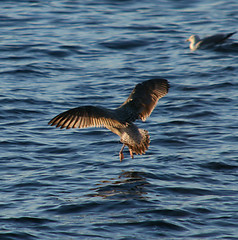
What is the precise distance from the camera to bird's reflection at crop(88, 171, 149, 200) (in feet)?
22.9

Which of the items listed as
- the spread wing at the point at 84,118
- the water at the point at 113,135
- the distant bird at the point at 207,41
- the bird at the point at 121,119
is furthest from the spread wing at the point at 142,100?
the distant bird at the point at 207,41

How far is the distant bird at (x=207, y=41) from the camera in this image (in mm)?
14875

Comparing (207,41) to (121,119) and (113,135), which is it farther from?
(121,119)

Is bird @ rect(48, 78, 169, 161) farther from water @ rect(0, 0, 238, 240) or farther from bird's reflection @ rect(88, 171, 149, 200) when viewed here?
water @ rect(0, 0, 238, 240)

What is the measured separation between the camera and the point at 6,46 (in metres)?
15.5

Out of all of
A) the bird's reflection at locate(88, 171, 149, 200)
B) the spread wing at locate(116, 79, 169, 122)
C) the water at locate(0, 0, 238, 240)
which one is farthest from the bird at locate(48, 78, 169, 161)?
the water at locate(0, 0, 238, 240)

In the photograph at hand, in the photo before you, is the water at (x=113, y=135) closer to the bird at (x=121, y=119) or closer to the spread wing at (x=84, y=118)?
the bird at (x=121, y=119)

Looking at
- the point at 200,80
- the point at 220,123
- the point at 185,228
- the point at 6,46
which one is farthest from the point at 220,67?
the point at 185,228

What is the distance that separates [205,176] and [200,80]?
532 cm

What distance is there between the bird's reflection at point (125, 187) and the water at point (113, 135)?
0.05ft

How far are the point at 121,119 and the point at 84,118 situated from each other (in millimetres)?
549

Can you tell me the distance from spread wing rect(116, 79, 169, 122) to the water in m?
0.82

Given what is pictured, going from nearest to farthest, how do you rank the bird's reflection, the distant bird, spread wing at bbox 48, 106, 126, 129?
the bird's reflection
spread wing at bbox 48, 106, 126, 129
the distant bird

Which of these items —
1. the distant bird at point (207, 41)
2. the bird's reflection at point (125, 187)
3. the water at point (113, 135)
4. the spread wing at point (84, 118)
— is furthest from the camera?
the distant bird at point (207, 41)
